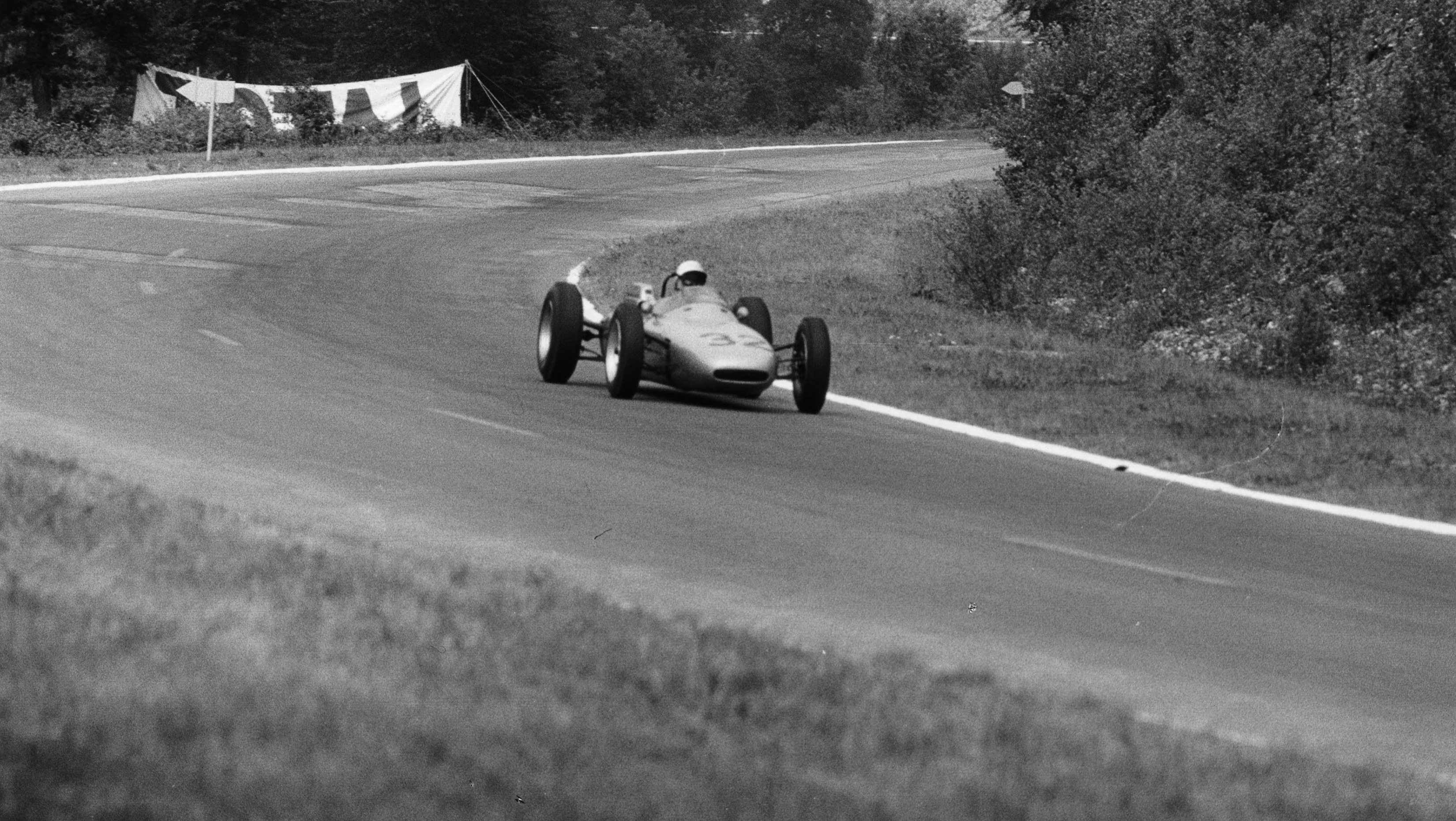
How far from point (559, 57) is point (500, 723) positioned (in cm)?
7072

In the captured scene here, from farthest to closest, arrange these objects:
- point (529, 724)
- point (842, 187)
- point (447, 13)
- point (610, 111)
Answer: point (610, 111)
point (447, 13)
point (842, 187)
point (529, 724)

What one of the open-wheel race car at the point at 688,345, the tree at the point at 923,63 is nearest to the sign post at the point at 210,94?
the open-wheel race car at the point at 688,345

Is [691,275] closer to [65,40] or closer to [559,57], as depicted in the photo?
[65,40]

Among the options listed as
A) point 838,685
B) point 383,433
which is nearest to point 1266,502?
point 383,433

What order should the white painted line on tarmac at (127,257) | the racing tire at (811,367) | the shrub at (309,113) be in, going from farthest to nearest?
the shrub at (309,113)
the white painted line on tarmac at (127,257)
the racing tire at (811,367)

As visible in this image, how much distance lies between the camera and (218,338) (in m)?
18.0

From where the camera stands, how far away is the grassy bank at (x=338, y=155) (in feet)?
124

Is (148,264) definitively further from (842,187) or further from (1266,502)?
(842,187)

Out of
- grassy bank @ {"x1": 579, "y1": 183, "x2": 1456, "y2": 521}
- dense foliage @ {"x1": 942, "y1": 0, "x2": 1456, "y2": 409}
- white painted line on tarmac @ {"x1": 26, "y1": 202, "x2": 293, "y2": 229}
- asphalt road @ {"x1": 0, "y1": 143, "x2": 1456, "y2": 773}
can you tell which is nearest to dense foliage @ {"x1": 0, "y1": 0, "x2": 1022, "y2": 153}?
white painted line on tarmac @ {"x1": 26, "y1": 202, "x2": 293, "y2": 229}

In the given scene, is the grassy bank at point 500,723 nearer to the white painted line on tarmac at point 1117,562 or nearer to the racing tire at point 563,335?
the white painted line on tarmac at point 1117,562

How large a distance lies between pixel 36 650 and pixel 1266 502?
8.61 metres

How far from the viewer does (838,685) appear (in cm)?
674

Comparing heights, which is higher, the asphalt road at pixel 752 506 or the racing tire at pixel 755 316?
the racing tire at pixel 755 316

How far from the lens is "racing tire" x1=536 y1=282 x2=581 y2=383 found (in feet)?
53.0
